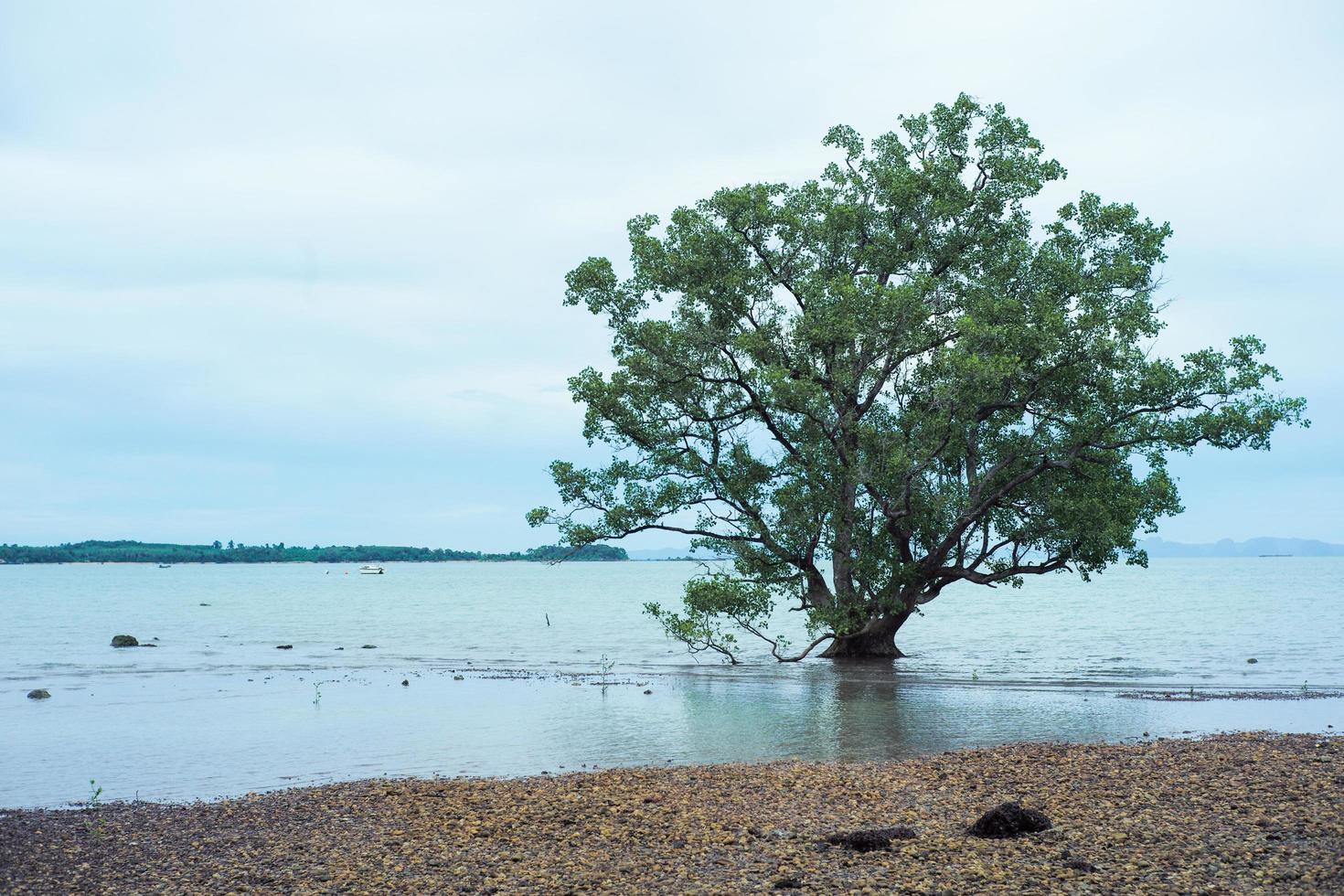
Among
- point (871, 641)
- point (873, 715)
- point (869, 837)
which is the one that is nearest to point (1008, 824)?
point (869, 837)

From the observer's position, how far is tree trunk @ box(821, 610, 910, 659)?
32281mm

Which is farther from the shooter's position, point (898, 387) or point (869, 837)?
point (898, 387)

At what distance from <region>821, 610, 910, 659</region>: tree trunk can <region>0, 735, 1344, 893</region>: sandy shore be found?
16.8 meters

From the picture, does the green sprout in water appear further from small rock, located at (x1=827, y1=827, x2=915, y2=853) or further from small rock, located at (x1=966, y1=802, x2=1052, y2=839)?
small rock, located at (x1=966, y1=802, x2=1052, y2=839)

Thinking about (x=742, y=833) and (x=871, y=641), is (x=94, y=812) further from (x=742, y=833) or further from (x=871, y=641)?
(x=871, y=641)

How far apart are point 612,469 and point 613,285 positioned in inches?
206

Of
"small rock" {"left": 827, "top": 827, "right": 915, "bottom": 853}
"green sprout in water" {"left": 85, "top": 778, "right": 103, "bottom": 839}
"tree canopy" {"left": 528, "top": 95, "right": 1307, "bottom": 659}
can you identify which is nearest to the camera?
"small rock" {"left": 827, "top": 827, "right": 915, "bottom": 853}

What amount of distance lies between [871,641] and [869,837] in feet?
75.7

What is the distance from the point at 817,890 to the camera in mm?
8867

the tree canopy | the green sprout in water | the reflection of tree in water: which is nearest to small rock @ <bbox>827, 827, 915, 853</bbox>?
the reflection of tree in water

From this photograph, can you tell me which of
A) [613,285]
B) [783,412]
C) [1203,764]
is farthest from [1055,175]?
[1203,764]

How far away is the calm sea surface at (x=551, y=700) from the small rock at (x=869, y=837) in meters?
6.81

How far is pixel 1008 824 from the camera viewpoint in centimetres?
1042

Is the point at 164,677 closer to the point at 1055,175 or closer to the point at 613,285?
the point at 613,285
